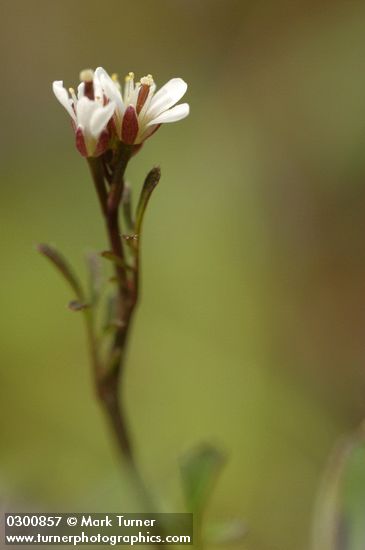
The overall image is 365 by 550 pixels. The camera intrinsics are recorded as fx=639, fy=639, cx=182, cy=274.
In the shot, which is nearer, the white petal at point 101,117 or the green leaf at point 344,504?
the white petal at point 101,117

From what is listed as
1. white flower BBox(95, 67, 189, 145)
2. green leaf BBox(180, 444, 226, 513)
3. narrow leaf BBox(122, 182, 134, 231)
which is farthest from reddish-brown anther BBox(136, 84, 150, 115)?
green leaf BBox(180, 444, 226, 513)

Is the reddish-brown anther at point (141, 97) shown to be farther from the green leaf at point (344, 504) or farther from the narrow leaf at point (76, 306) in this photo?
the green leaf at point (344, 504)

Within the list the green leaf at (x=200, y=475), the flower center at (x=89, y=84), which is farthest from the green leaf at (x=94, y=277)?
the green leaf at (x=200, y=475)

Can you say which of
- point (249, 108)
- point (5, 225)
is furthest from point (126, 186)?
point (249, 108)

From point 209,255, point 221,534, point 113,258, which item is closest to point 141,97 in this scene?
point 113,258

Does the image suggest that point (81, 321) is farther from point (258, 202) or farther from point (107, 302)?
point (107, 302)

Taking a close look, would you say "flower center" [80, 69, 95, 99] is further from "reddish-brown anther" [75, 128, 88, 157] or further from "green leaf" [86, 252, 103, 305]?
"green leaf" [86, 252, 103, 305]
